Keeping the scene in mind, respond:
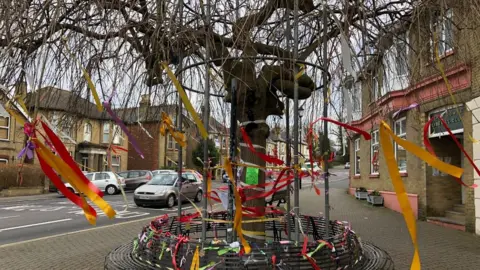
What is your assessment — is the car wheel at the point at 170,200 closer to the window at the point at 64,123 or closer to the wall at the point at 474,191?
the wall at the point at 474,191

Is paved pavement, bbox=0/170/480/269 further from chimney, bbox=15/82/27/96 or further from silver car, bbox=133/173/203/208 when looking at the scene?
silver car, bbox=133/173/203/208

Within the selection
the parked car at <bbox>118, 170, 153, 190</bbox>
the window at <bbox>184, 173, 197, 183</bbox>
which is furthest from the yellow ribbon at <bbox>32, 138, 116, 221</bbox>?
the parked car at <bbox>118, 170, 153, 190</bbox>

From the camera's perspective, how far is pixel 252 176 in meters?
5.38

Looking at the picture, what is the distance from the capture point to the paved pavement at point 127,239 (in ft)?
22.5

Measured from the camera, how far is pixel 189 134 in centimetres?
776

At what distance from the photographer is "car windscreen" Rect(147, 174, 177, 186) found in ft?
60.1

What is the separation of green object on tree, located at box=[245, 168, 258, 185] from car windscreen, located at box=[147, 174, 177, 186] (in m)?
13.3

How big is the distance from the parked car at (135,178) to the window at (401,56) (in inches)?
905

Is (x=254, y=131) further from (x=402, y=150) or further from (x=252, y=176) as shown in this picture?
(x=402, y=150)

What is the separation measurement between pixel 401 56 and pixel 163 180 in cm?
1476

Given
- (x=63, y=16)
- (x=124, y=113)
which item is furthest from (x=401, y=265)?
(x=63, y=16)

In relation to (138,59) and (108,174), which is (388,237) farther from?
(108,174)

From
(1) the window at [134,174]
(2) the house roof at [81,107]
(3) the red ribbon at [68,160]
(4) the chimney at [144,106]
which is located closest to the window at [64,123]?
(2) the house roof at [81,107]

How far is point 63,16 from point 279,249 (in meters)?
3.44
